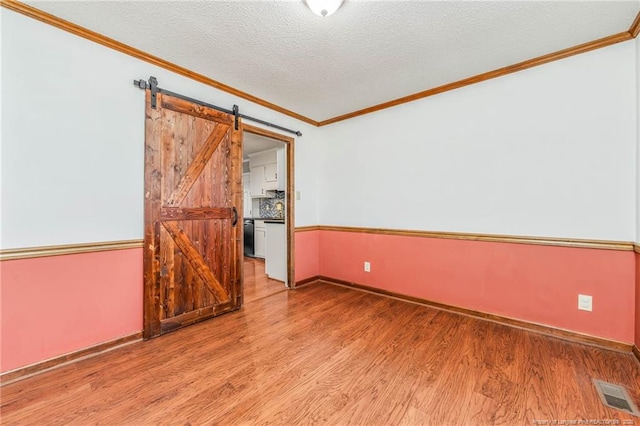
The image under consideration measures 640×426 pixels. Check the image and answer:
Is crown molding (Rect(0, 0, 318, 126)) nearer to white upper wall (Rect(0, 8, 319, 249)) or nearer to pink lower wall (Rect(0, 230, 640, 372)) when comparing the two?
white upper wall (Rect(0, 8, 319, 249))

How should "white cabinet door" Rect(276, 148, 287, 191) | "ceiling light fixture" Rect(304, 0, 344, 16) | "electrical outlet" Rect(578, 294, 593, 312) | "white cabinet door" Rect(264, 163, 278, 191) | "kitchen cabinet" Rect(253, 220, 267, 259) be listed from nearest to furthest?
"ceiling light fixture" Rect(304, 0, 344, 16) → "electrical outlet" Rect(578, 294, 593, 312) → "white cabinet door" Rect(276, 148, 287, 191) → "white cabinet door" Rect(264, 163, 278, 191) → "kitchen cabinet" Rect(253, 220, 267, 259)

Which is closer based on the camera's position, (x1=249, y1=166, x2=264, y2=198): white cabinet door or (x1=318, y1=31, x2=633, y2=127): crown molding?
(x1=318, y1=31, x2=633, y2=127): crown molding

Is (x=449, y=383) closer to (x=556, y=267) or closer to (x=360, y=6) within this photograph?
(x=556, y=267)

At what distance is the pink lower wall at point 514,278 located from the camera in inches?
82.9

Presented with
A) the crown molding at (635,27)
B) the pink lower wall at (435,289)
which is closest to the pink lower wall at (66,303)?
the pink lower wall at (435,289)

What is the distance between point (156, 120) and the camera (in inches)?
91.9

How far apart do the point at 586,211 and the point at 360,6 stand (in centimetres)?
239

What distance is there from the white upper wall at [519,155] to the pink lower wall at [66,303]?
274cm

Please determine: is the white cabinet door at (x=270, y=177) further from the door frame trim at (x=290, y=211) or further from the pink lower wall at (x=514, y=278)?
the pink lower wall at (x=514, y=278)

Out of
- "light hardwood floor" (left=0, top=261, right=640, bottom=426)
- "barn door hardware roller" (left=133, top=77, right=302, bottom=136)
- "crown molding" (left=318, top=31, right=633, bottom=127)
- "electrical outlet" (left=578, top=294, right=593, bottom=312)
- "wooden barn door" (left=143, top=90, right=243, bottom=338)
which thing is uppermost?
"crown molding" (left=318, top=31, right=633, bottom=127)

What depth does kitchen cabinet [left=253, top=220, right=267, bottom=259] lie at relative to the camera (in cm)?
588

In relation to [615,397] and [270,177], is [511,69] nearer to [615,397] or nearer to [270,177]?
[615,397]

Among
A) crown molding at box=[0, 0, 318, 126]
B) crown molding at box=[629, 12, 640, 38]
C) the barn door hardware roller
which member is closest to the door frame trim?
the barn door hardware roller

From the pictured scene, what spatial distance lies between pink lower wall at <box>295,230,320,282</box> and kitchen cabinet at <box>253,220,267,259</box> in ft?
6.96
